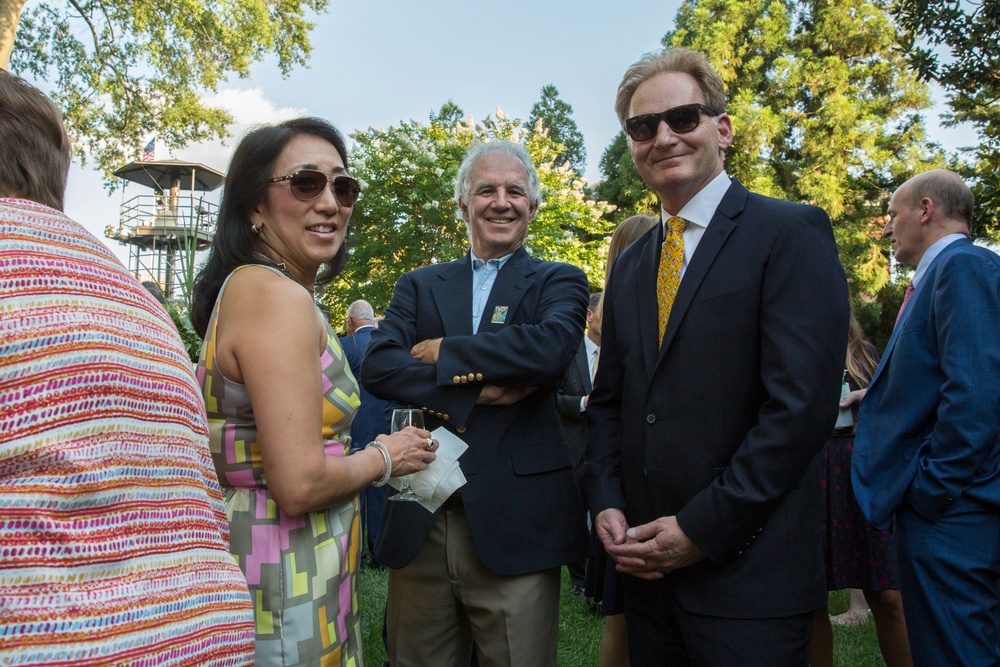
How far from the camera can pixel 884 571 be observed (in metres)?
3.73

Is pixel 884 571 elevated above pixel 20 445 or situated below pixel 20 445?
below

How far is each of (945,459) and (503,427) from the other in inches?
68.7

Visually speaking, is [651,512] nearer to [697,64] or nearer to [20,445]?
[697,64]

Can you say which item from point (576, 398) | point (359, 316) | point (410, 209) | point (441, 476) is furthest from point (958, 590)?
point (410, 209)

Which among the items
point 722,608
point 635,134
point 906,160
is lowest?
point 722,608

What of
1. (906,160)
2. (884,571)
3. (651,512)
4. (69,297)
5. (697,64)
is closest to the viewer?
(69,297)

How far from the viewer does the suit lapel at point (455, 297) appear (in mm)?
2912

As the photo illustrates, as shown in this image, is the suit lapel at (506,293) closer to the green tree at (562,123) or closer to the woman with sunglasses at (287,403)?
the woman with sunglasses at (287,403)

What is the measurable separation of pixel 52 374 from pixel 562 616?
487 cm

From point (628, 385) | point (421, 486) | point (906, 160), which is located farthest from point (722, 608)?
point (906, 160)

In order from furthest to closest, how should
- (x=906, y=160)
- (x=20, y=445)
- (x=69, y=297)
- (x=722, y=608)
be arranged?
(x=906, y=160) < (x=722, y=608) < (x=69, y=297) < (x=20, y=445)

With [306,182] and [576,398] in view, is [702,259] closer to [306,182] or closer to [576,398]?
[306,182]

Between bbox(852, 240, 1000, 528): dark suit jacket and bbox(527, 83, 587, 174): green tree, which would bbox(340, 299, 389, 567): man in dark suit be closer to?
bbox(852, 240, 1000, 528): dark suit jacket

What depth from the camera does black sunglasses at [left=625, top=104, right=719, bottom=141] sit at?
2.40 m
